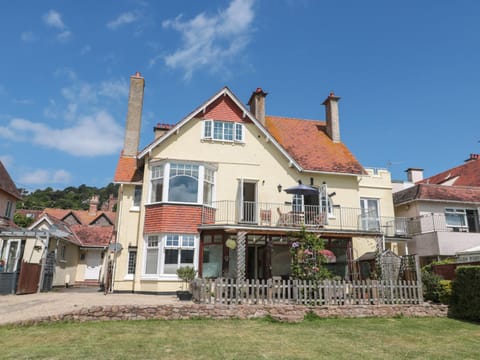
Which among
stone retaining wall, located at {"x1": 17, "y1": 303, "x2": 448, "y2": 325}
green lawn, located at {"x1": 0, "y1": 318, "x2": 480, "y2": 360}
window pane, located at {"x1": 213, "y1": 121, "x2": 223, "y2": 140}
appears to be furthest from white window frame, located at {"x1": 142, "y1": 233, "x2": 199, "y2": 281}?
green lawn, located at {"x1": 0, "y1": 318, "x2": 480, "y2": 360}

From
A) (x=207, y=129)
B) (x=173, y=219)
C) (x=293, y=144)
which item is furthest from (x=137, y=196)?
(x=293, y=144)

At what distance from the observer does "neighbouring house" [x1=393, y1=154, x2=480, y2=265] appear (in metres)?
22.5

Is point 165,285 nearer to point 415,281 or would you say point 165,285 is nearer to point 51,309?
point 51,309

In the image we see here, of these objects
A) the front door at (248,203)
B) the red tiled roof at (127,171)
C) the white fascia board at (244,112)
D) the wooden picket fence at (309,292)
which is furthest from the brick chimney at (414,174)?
the red tiled roof at (127,171)

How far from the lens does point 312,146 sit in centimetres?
2444

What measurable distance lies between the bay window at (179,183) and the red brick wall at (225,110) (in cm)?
341

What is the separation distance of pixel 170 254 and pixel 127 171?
18.6ft

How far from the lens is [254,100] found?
2477cm

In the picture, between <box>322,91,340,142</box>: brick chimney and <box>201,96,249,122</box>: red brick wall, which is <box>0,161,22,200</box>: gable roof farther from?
<box>322,91,340,142</box>: brick chimney

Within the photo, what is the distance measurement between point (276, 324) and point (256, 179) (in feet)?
34.7

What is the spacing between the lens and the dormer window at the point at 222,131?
70.0 ft

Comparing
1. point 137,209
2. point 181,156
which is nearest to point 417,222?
point 181,156

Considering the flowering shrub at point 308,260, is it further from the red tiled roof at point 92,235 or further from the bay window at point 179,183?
the red tiled roof at point 92,235

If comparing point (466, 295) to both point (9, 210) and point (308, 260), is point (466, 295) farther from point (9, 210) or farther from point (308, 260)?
point (9, 210)
